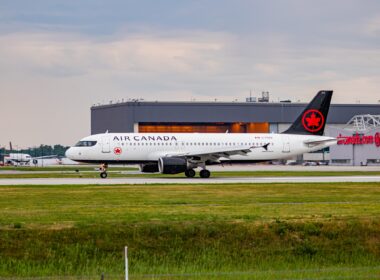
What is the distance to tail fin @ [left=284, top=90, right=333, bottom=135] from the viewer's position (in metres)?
75.7

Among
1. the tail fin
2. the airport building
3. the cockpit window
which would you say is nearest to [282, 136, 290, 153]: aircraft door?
the tail fin

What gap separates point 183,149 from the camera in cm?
6912

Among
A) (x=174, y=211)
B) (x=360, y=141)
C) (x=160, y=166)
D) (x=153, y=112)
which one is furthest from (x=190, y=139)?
(x=153, y=112)

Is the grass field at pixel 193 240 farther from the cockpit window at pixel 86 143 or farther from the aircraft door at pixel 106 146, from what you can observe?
the cockpit window at pixel 86 143

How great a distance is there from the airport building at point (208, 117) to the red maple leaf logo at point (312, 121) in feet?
242

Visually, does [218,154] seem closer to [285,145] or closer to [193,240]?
[285,145]

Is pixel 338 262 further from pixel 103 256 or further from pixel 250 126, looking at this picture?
pixel 250 126

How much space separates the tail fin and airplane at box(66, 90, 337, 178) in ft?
5.70

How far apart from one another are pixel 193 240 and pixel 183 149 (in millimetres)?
41879

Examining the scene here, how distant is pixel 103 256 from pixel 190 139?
4453 centimetres

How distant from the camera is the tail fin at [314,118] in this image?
248ft

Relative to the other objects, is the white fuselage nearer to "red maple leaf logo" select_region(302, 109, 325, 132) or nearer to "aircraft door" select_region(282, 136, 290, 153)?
"aircraft door" select_region(282, 136, 290, 153)

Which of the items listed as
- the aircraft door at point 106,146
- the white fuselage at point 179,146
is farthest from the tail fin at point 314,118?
the aircraft door at point 106,146

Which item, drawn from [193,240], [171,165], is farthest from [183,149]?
[193,240]
